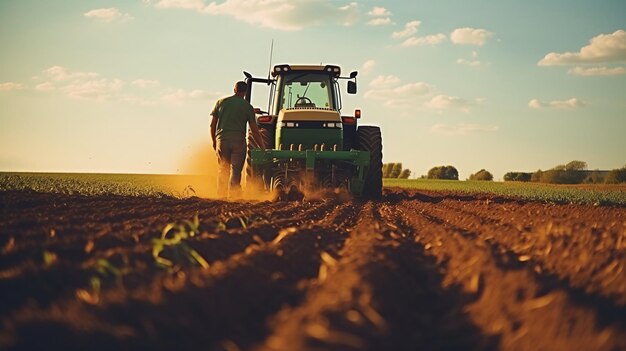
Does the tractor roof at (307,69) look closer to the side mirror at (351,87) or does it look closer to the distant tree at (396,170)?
the side mirror at (351,87)

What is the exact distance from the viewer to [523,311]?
2.67 m

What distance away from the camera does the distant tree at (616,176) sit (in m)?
35.8

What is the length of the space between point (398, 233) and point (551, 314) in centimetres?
385

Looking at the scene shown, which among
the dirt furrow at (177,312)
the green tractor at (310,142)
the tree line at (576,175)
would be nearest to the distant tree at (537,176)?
the tree line at (576,175)

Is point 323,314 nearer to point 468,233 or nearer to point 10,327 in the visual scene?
point 10,327

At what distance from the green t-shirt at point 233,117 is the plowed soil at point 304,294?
718cm

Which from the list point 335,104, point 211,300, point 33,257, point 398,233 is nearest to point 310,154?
point 335,104

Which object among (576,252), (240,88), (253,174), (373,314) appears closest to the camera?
(373,314)

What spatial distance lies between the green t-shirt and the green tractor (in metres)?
0.48

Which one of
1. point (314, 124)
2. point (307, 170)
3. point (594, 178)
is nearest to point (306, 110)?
point (314, 124)

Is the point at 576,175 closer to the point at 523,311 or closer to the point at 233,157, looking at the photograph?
the point at 233,157

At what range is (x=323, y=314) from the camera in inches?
92.6

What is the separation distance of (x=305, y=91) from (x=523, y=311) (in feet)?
37.4

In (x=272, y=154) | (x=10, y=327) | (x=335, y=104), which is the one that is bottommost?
(x=10, y=327)
